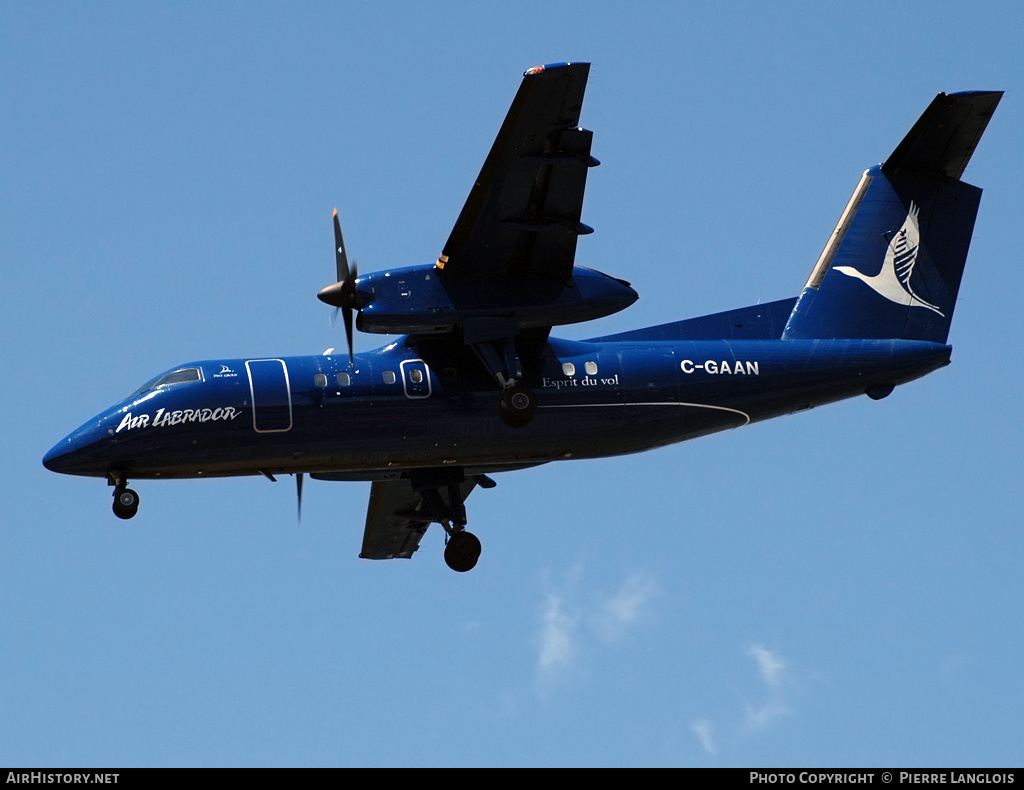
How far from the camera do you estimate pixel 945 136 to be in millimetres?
25547

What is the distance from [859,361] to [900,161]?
4.05 m

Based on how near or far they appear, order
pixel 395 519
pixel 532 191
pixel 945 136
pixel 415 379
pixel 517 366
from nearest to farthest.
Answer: pixel 532 191, pixel 517 366, pixel 415 379, pixel 945 136, pixel 395 519

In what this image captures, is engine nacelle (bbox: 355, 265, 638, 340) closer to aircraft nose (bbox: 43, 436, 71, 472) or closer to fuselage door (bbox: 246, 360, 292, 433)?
fuselage door (bbox: 246, 360, 292, 433)

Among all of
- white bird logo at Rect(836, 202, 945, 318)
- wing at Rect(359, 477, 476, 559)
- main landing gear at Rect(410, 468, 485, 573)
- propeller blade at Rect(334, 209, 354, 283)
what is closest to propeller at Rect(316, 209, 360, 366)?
propeller blade at Rect(334, 209, 354, 283)

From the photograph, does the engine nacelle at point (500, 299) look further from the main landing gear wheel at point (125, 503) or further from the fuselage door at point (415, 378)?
the main landing gear wheel at point (125, 503)

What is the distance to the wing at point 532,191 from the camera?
20656 millimetres

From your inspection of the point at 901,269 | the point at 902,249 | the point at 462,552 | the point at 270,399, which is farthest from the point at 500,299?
the point at 902,249

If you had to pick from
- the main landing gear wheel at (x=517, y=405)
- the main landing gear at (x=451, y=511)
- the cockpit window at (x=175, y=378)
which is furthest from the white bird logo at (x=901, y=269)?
the cockpit window at (x=175, y=378)

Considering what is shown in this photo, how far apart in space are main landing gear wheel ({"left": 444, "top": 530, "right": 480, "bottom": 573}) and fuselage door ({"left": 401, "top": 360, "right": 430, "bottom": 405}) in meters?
2.88

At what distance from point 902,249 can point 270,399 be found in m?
11.4

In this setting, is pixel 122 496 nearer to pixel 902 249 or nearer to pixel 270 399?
pixel 270 399

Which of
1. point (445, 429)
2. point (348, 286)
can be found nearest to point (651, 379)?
point (445, 429)

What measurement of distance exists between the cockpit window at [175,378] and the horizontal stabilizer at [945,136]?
12452mm
